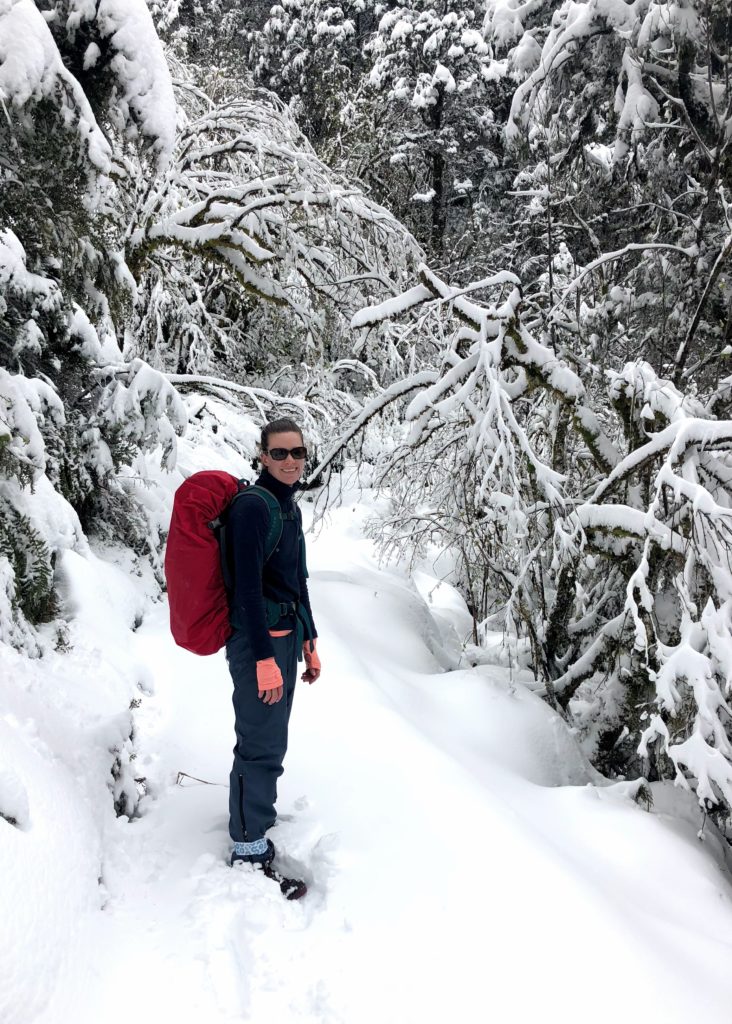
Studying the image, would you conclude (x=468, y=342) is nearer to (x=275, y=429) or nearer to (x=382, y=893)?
(x=275, y=429)

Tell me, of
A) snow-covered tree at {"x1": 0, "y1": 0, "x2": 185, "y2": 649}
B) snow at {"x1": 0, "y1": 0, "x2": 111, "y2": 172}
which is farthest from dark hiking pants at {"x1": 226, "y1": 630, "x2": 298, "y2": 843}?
snow at {"x1": 0, "y1": 0, "x2": 111, "y2": 172}

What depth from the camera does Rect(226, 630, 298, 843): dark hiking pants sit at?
2.42 metres

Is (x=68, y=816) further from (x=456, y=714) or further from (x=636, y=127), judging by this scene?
(x=636, y=127)

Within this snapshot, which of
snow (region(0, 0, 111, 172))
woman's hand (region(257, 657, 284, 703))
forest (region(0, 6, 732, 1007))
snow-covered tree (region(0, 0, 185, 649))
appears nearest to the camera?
woman's hand (region(257, 657, 284, 703))

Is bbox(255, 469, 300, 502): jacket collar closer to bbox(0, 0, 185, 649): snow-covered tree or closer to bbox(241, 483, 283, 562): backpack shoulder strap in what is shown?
bbox(241, 483, 283, 562): backpack shoulder strap

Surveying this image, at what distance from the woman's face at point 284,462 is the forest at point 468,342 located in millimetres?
593

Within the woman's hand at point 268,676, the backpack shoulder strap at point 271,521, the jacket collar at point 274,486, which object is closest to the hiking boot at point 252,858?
the woman's hand at point 268,676

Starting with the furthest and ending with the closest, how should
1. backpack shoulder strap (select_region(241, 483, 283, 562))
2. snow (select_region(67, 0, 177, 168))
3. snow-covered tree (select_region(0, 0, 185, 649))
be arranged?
snow (select_region(67, 0, 177, 168)), snow-covered tree (select_region(0, 0, 185, 649)), backpack shoulder strap (select_region(241, 483, 283, 562))

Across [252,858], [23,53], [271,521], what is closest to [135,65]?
Result: [23,53]

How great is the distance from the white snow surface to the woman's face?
1.27 meters

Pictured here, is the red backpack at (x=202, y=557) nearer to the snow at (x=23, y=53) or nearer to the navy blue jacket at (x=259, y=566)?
the navy blue jacket at (x=259, y=566)

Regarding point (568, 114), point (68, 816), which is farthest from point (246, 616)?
point (568, 114)

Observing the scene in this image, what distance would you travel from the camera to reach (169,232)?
523 cm

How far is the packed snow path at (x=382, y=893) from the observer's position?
199 centimetres
